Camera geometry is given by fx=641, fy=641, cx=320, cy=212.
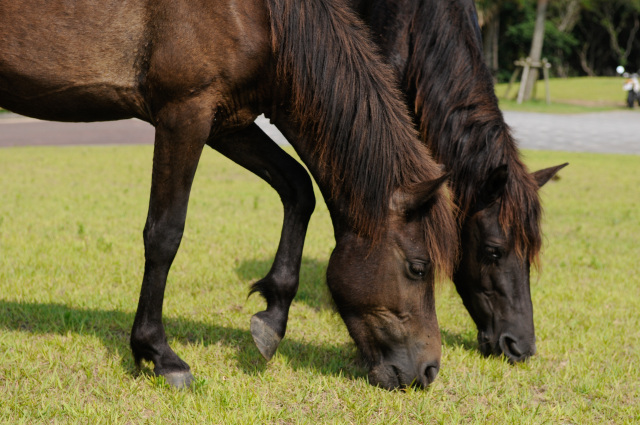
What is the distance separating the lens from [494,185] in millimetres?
3699

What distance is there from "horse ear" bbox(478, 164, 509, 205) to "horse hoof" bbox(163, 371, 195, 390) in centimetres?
195

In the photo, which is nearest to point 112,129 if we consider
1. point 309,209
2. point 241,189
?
point 241,189

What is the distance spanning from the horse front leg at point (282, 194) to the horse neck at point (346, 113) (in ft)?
1.67

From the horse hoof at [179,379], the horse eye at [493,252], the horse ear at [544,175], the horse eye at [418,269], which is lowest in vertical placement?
the horse hoof at [179,379]

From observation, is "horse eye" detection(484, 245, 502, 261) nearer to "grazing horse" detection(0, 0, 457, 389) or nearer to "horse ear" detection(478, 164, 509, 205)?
"horse ear" detection(478, 164, 509, 205)

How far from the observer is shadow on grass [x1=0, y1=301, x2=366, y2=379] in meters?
3.59

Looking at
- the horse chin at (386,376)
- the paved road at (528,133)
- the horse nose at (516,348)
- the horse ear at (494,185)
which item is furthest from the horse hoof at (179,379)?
the paved road at (528,133)

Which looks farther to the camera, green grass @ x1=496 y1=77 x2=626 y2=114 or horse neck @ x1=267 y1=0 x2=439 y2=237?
green grass @ x1=496 y1=77 x2=626 y2=114

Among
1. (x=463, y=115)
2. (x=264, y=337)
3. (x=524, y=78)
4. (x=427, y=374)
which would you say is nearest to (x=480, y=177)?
(x=463, y=115)

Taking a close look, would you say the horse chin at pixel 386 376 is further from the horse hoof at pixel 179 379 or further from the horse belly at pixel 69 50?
the horse belly at pixel 69 50

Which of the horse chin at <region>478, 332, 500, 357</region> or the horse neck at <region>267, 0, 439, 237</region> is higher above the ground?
the horse neck at <region>267, 0, 439, 237</region>

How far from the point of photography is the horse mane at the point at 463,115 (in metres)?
3.74

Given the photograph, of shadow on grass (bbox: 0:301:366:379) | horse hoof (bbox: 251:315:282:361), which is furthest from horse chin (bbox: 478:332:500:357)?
horse hoof (bbox: 251:315:282:361)

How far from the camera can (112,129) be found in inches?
830
